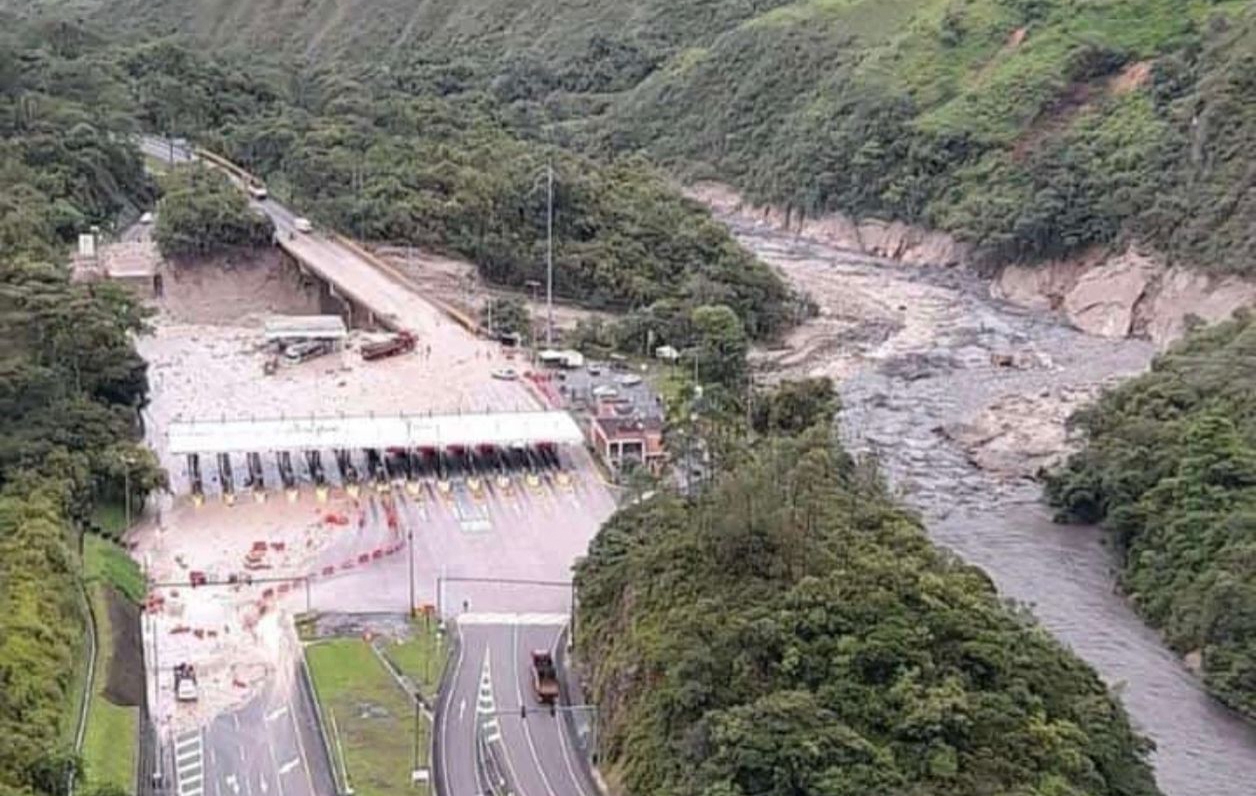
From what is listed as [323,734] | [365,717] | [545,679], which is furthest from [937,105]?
[323,734]

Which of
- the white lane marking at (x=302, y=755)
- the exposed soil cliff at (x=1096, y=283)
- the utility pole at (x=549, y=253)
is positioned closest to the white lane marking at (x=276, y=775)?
the white lane marking at (x=302, y=755)

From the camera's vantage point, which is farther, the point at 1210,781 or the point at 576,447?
the point at 576,447

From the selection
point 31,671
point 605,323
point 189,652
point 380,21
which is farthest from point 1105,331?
point 380,21

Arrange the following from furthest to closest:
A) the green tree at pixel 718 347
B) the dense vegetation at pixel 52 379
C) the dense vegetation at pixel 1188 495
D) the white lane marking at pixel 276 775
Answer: the green tree at pixel 718 347 → the dense vegetation at pixel 1188 495 → the dense vegetation at pixel 52 379 → the white lane marking at pixel 276 775

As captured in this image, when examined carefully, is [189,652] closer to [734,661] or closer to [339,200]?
[734,661]

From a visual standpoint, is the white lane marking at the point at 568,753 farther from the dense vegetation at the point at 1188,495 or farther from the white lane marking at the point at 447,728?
the dense vegetation at the point at 1188,495

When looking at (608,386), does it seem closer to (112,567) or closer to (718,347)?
(718,347)

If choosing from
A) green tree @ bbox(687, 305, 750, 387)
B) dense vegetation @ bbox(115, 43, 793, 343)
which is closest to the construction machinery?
green tree @ bbox(687, 305, 750, 387)
